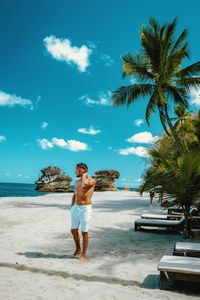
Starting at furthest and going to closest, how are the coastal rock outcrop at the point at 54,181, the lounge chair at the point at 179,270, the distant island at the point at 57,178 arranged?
the coastal rock outcrop at the point at 54,181 → the distant island at the point at 57,178 → the lounge chair at the point at 179,270

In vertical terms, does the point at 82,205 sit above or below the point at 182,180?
below

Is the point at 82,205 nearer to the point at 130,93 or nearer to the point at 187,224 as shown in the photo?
the point at 187,224

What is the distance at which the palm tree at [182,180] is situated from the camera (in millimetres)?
7598

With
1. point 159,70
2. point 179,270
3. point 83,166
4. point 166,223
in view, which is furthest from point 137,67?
point 179,270

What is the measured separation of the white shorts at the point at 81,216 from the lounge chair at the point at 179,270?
1872 mm

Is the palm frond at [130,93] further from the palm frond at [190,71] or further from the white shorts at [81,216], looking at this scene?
the white shorts at [81,216]

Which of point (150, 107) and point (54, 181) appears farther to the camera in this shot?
point (54, 181)

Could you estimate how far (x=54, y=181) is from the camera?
65875mm

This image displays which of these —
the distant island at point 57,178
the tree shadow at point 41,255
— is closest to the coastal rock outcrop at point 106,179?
the distant island at point 57,178

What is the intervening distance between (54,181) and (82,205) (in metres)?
61.0

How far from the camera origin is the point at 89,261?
571 centimetres

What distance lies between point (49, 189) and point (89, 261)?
60.7m

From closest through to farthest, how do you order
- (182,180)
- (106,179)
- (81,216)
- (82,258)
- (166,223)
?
1. (82,258)
2. (81,216)
3. (182,180)
4. (166,223)
5. (106,179)

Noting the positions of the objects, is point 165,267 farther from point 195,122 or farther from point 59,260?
point 195,122
